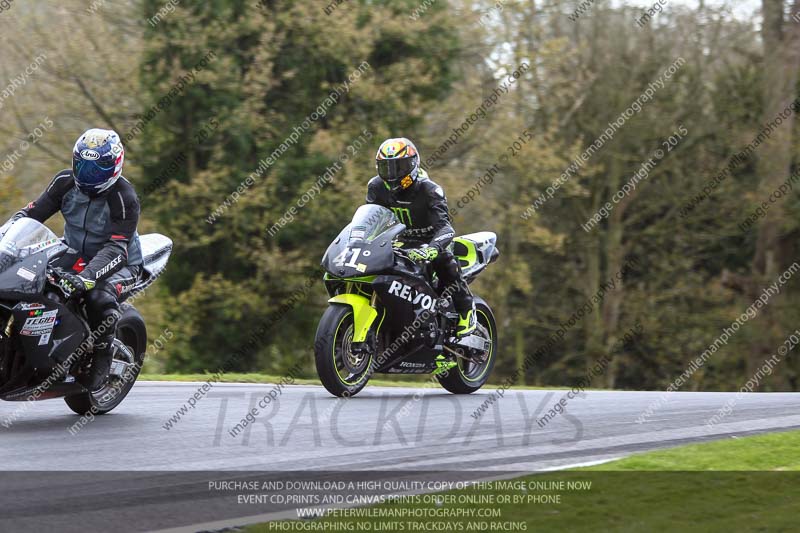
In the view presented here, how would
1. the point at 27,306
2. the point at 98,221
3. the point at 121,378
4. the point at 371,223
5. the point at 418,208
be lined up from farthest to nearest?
the point at 418,208, the point at 371,223, the point at 121,378, the point at 98,221, the point at 27,306

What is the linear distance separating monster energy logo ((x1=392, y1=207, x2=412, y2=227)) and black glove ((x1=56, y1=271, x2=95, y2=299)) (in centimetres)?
378

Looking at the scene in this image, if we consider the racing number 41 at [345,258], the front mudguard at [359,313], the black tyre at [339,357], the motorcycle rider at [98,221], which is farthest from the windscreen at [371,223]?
the motorcycle rider at [98,221]

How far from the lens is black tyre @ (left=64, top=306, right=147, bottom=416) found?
9.02 m

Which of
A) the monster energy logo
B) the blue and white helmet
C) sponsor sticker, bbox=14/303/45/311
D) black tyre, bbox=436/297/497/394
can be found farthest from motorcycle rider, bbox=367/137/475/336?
sponsor sticker, bbox=14/303/45/311

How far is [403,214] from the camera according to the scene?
11242 mm

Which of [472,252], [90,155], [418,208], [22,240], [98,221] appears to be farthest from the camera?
[472,252]

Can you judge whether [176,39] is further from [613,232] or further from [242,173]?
[613,232]

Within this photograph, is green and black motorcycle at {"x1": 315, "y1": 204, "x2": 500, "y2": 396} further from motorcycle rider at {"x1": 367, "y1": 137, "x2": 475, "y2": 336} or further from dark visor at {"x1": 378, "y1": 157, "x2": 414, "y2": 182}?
dark visor at {"x1": 378, "y1": 157, "x2": 414, "y2": 182}

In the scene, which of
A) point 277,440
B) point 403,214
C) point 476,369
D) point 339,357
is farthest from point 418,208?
point 277,440

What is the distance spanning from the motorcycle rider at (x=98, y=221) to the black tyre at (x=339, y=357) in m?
1.91

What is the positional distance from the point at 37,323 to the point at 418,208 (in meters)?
4.35

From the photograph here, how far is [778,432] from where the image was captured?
900cm

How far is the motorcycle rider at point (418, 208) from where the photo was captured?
10.8 metres

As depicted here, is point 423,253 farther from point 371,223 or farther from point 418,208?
point 418,208
